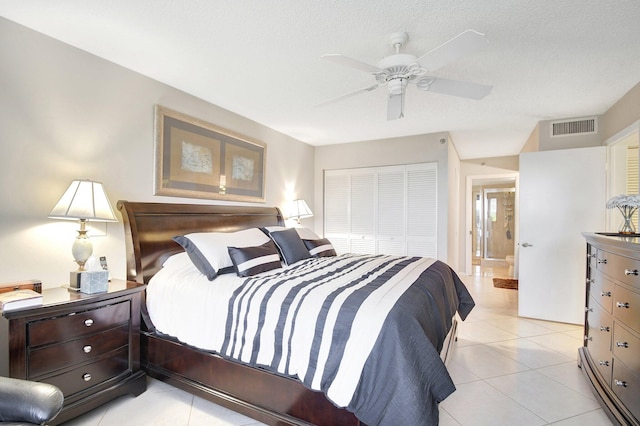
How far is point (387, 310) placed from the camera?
1.58 metres

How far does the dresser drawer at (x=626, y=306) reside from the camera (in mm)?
1731

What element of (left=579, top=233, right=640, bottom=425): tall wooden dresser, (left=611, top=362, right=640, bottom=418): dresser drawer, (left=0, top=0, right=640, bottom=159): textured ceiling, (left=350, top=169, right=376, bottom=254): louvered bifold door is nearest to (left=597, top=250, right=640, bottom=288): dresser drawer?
(left=579, top=233, right=640, bottom=425): tall wooden dresser

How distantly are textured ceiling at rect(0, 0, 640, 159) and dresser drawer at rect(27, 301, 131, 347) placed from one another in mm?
1826

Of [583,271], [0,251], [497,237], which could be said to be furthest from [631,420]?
[497,237]

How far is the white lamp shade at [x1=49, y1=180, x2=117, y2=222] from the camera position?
2059mm

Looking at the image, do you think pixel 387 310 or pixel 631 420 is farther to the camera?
pixel 631 420

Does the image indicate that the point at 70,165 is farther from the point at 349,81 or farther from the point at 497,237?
the point at 497,237

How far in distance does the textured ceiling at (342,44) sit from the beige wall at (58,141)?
151mm

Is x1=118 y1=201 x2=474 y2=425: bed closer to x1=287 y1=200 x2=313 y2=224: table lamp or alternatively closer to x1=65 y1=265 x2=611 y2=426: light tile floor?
x1=65 y1=265 x2=611 y2=426: light tile floor

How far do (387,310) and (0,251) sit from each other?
2364 mm

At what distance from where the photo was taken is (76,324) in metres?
1.89

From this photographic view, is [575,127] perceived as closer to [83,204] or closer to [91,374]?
[83,204]

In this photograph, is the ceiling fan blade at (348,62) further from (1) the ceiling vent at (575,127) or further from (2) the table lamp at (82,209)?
(1) the ceiling vent at (575,127)

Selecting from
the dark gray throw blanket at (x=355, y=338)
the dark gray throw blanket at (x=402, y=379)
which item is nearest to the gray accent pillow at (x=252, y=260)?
the dark gray throw blanket at (x=355, y=338)
